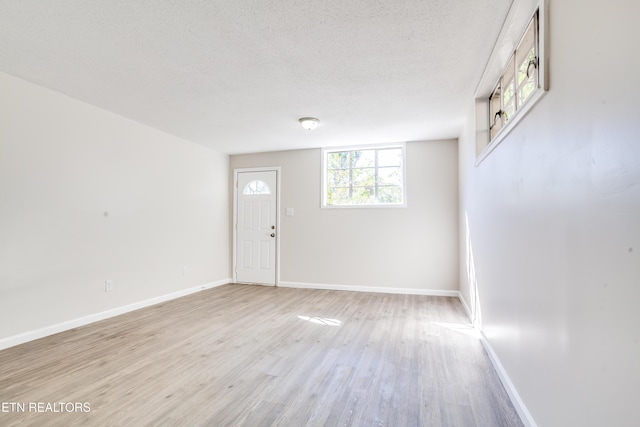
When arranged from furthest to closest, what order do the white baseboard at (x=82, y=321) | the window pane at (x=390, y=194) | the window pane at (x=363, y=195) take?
1. the window pane at (x=363, y=195)
2. the window pane at (x=390, y=194)
3. the white baseboard at (x=82, y=321)

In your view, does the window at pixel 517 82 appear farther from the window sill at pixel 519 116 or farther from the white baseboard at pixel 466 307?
the white baseboard at pixel 466 307

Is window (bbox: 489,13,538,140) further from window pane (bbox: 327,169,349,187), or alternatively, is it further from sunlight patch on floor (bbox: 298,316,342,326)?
window pane (bbox: 327,169,349,187)

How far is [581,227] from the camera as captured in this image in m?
1.15

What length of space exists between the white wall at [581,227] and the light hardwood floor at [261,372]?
555 millimetres

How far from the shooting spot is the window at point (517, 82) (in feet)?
5.97

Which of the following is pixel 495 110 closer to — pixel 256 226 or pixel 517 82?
pixel 517 82

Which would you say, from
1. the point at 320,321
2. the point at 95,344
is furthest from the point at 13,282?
the point at 320,321

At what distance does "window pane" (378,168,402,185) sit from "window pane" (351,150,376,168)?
8.3 inches

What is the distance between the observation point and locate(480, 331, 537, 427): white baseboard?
167cm

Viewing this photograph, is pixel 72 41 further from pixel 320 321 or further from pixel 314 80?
pixel 320 321

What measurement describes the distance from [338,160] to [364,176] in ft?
1.84

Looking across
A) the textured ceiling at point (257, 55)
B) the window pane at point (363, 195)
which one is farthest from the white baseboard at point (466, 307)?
the textured ceiling at point (257, 55)

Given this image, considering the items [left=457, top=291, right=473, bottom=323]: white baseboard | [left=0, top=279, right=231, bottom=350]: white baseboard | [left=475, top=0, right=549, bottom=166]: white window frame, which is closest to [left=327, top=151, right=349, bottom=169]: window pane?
[left=475, top=0, right=549, bottom=166]: white window frame

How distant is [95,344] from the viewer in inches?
113
